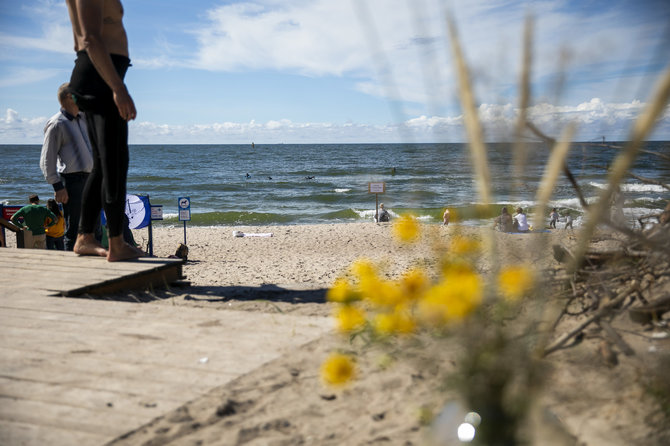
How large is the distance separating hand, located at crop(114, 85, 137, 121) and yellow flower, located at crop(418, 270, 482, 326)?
7.74 ft

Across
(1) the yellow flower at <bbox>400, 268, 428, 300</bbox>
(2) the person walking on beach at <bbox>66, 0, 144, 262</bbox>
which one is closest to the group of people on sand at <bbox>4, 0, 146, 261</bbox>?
(2) the person walking on beach at <bbox>66, 0, 144, 262</bbox>

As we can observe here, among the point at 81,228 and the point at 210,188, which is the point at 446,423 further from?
the point at 210,188

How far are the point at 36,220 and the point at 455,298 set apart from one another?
25.5 ft

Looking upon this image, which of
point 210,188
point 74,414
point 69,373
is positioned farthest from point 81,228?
point 210,188

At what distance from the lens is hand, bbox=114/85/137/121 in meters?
2.77

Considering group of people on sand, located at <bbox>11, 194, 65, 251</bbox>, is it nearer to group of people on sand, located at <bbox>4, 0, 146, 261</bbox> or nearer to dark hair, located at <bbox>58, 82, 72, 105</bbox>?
dark hair, located at <bbox>58, 82, 72, 105</bbox>

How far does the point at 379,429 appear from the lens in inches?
48.2

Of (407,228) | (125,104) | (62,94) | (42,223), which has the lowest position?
(42,223)

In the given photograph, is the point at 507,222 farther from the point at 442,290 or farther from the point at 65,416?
the point at 65,416

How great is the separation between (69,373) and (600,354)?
162cm

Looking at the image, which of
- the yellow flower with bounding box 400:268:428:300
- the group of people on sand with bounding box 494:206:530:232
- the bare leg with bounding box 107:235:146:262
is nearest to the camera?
the yellow flower with bounding box 400:268:428:300

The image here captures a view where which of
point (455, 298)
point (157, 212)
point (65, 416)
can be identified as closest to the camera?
point (455, 298)

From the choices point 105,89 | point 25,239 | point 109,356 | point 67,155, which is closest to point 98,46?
point 105,89

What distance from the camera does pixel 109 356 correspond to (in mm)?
1783
